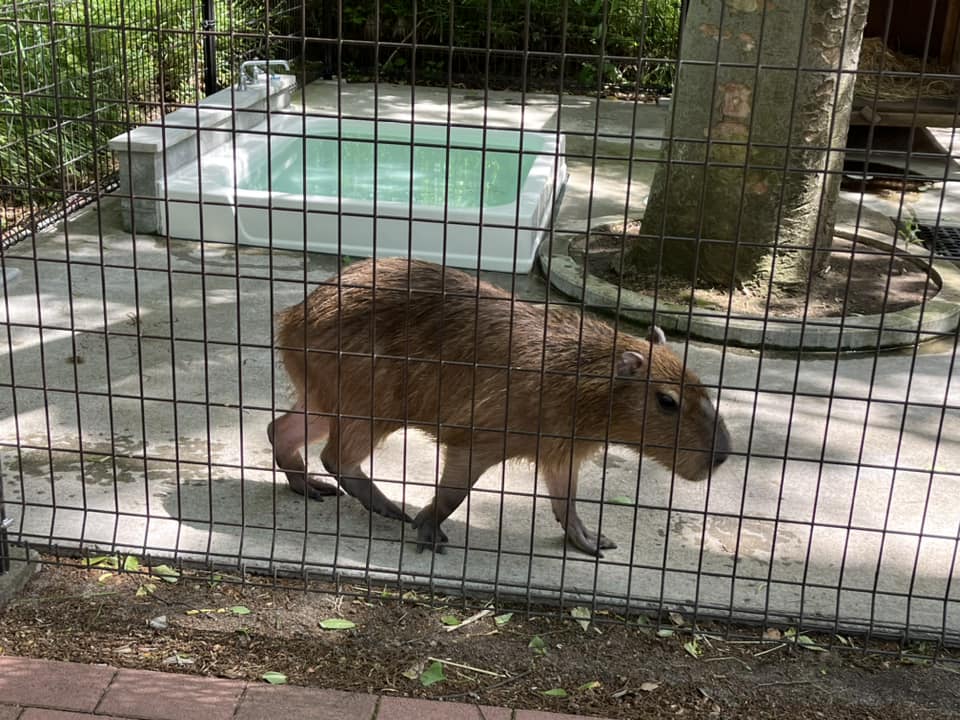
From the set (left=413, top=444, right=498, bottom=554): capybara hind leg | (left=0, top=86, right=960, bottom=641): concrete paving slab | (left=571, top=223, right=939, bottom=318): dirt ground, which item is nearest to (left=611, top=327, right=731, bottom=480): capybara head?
(left=0, top=86, right=960, bottom=641): concrete paving slab

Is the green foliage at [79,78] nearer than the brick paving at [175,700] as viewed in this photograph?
No

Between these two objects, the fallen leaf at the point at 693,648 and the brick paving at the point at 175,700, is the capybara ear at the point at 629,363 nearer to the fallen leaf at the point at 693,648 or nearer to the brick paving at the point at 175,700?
the fallen leaf at the point at 693,648

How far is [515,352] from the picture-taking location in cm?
396

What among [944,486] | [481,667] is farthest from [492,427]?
[944,486]

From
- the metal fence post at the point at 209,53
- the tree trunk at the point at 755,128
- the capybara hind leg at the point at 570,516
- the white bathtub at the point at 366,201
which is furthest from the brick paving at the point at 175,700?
the metal fence post at the point at 209,53

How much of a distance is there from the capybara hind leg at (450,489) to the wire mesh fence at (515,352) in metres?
0.01

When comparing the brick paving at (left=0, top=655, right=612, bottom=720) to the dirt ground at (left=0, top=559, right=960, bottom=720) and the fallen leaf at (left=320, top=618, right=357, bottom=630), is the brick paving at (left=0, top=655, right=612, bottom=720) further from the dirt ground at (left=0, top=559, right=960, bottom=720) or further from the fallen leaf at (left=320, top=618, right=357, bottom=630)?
the fallen leaf at (left=320, top=618, right=357, bottom=630)

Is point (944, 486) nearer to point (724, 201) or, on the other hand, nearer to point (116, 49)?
point (724, 201)

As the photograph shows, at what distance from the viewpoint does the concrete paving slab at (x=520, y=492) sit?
12.0 feet

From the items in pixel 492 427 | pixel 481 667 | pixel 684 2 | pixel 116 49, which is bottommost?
pixel 481 667

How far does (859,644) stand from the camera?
359 cm

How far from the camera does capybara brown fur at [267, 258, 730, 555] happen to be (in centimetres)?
384

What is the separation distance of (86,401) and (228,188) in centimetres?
299

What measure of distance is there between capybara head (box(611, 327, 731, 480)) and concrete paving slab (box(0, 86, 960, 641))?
19cm
